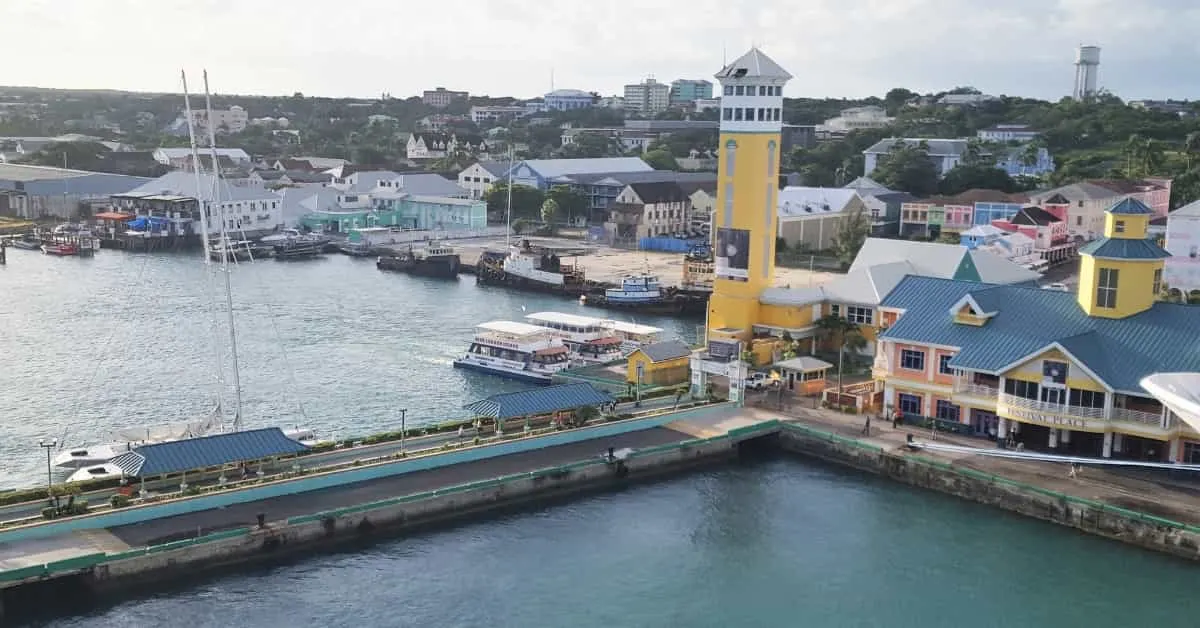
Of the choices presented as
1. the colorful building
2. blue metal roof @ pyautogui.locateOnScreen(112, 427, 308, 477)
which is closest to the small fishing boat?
blue metal roof @ pyautogui.locateOnScreen(112, 427, 308, 477)

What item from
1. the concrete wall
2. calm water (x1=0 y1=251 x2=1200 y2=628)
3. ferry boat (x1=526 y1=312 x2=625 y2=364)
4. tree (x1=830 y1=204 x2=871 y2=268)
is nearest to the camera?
calm water (x1=0 y1=251 x2=1200 y2=628)

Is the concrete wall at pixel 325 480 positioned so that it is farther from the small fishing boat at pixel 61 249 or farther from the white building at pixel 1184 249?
the small fishing boat at pixel 61 249

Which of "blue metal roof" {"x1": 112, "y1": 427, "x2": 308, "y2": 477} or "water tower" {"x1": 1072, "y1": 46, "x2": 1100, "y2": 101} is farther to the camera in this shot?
"water tower" {"x1": 1072, "y1": 46, "x2": 1100, "y2": 101}

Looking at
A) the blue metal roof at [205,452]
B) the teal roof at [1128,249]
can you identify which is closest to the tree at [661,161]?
the teal roof at [1128,249]

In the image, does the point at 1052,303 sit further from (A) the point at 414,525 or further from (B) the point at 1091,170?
(B) the point at 1091,170

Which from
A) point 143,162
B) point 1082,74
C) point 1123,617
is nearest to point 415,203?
point 143,162

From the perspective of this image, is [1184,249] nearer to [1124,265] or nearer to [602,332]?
[1124,265]

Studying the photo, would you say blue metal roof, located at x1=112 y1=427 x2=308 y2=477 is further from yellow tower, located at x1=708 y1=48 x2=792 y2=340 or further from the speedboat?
yellow tower, located at x1=708 y1=48 x2=792 y2=340
